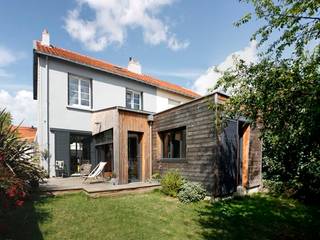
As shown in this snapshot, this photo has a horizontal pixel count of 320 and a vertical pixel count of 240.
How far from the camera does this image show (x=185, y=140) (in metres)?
10.7

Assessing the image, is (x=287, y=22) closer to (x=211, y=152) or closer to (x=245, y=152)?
(x=211, y=152)

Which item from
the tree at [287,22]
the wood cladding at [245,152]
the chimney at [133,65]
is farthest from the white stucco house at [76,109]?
the tree at [287,22]

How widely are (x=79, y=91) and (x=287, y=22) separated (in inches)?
466

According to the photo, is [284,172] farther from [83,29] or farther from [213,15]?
[83,29]

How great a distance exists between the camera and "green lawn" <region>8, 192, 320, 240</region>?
5719mm

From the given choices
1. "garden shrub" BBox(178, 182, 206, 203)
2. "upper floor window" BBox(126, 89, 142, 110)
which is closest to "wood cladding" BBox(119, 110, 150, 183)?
"garden shrub" BBox(178, 182, 206, 203)

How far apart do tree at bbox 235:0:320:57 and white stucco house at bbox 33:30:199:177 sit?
7.46 m

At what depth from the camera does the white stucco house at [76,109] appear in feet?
40.2

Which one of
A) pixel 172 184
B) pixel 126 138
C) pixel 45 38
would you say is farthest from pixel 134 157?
pixel 45 38

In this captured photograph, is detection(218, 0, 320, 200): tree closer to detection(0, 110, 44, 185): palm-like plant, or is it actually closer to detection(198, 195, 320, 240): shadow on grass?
detection(198, 195, 320, 240): shadow on grass

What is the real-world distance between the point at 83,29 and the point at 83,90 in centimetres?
345

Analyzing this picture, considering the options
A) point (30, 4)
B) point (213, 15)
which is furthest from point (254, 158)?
point (30, 4)

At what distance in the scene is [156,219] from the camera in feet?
22.4

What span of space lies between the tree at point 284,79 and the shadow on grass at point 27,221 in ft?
17.5
